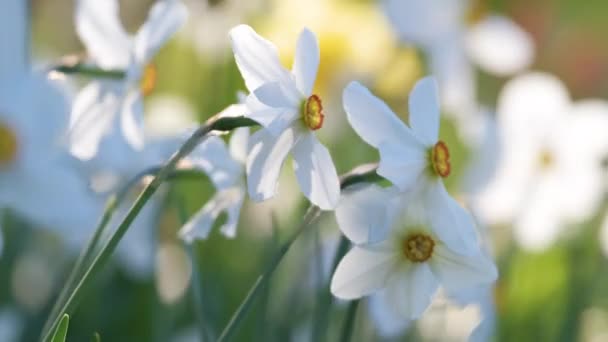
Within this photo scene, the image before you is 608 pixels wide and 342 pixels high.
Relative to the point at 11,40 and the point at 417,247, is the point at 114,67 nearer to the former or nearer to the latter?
the point at 417,247

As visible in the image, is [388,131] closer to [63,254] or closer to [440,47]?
[63,254]

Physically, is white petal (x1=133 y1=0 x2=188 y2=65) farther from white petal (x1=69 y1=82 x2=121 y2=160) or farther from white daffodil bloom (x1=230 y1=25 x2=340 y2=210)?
white daffodil bloom (x1=230 y1=25 x2=340 y2=210)

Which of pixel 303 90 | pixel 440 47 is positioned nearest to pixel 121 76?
pixel 303 90

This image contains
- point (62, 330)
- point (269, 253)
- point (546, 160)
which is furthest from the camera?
point (546, 160)

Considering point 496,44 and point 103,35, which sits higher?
point 103,35

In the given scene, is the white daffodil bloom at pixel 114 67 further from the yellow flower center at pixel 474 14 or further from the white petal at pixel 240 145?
the yellow flower center at pixel 474 14

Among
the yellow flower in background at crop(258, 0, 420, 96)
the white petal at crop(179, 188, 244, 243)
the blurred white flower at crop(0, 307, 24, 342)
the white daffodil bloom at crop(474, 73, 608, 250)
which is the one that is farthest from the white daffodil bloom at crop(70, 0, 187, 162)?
the yellow flower in background at crop(258, 0, 420, 96)

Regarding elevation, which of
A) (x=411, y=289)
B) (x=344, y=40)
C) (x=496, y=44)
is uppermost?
(x=411, y=289)

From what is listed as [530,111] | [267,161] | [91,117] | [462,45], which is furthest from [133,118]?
[462,45]
